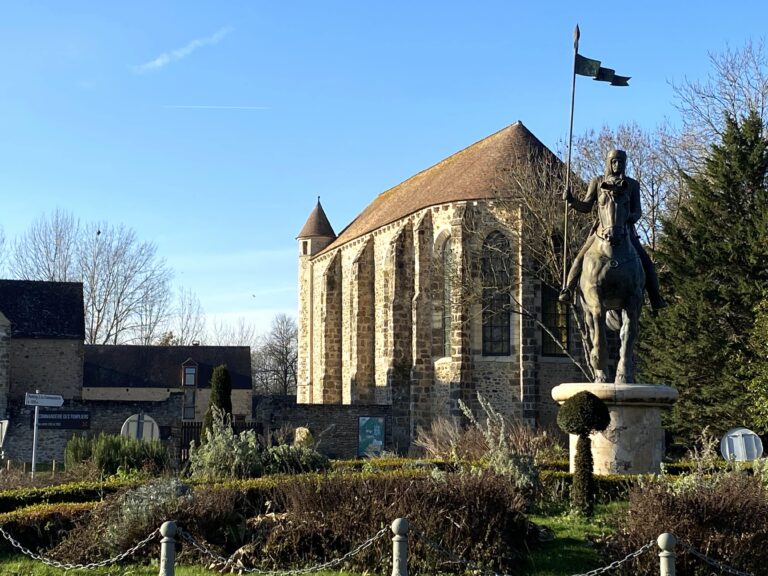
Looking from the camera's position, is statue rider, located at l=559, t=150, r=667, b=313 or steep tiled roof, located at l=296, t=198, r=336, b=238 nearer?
statue rider, located at l=559, t=150, r=667, b=313

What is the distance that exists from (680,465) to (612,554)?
627 centimetres

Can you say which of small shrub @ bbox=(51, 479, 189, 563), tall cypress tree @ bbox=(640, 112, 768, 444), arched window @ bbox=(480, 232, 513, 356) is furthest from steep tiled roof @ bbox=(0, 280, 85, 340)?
small shrub @ bbox=(51, 479, 189, 563)

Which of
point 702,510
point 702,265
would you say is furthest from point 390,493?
point 702,265

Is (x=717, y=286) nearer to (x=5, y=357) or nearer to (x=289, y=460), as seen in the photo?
(x=289, y=460)

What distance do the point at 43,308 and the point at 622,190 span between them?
3399 centimetres

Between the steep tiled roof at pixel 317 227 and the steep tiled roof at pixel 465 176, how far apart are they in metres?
8.26

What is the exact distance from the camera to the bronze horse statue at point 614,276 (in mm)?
12383

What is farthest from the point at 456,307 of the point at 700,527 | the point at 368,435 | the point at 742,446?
the point at 700,527

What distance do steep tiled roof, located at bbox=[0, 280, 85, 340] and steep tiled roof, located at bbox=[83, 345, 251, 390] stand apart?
25.0ft

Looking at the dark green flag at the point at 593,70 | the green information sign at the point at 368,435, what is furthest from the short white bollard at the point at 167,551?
the green information sign at the point at 368,435

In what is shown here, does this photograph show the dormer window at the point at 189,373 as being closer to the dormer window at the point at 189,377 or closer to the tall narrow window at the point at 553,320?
the dormer window at the point at 189,377

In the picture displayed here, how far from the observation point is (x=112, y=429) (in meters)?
31.5

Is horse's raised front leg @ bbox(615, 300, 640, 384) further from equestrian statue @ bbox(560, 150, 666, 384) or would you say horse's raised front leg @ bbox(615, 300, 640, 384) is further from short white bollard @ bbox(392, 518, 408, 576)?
short white bollard @ bbox(392, 518, 408, 576)

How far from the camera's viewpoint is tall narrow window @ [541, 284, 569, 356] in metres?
32.0
